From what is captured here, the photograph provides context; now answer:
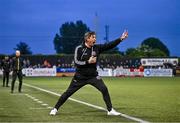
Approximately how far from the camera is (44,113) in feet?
49.2

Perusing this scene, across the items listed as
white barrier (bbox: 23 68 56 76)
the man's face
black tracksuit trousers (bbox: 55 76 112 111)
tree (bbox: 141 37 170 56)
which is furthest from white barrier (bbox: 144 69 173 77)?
tree (bbox: 141 37 170 56)

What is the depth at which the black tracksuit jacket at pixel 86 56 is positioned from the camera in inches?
559

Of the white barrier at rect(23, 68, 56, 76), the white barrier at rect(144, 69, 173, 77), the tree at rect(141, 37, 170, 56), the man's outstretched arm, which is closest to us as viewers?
the man's outstretched arm

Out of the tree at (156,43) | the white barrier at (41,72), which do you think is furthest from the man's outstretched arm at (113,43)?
the tree at (156,43)

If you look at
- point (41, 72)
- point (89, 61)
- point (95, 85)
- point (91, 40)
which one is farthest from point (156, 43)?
point (89, 61)

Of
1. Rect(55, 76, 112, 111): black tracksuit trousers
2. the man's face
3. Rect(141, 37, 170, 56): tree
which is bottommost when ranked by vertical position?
Rect(55, 76, 112, 111): black tracksuit trousers

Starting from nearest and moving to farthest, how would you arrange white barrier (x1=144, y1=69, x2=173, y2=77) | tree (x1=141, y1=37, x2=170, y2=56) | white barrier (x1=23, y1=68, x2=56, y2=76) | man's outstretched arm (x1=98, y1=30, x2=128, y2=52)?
man's outstretched arm (x1=98, y1=30, x2=128, y2=52), white barrier (x1=23, y1=68, x2=56, y2=76), white barrier (x1=144, y1=69, x2=173, y2=77), tree (x1=141, y1=37, x2=170, y2=56)

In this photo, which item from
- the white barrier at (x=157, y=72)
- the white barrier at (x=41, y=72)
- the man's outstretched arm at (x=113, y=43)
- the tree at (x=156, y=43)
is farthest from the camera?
the tree at (x=156, y=43)

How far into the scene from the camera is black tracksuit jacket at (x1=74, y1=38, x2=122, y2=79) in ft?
46.5

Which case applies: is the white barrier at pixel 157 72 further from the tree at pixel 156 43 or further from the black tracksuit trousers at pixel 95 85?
the tree at pixel 156 43

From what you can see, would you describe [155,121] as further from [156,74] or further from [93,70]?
[156,74]

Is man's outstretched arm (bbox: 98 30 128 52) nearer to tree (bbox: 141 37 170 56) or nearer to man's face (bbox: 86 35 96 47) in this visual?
man's face (bbox: 86 35 96 47)

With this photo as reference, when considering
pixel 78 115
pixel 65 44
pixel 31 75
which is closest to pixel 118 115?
pixel 78 115

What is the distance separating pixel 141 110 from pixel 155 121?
126 inches
